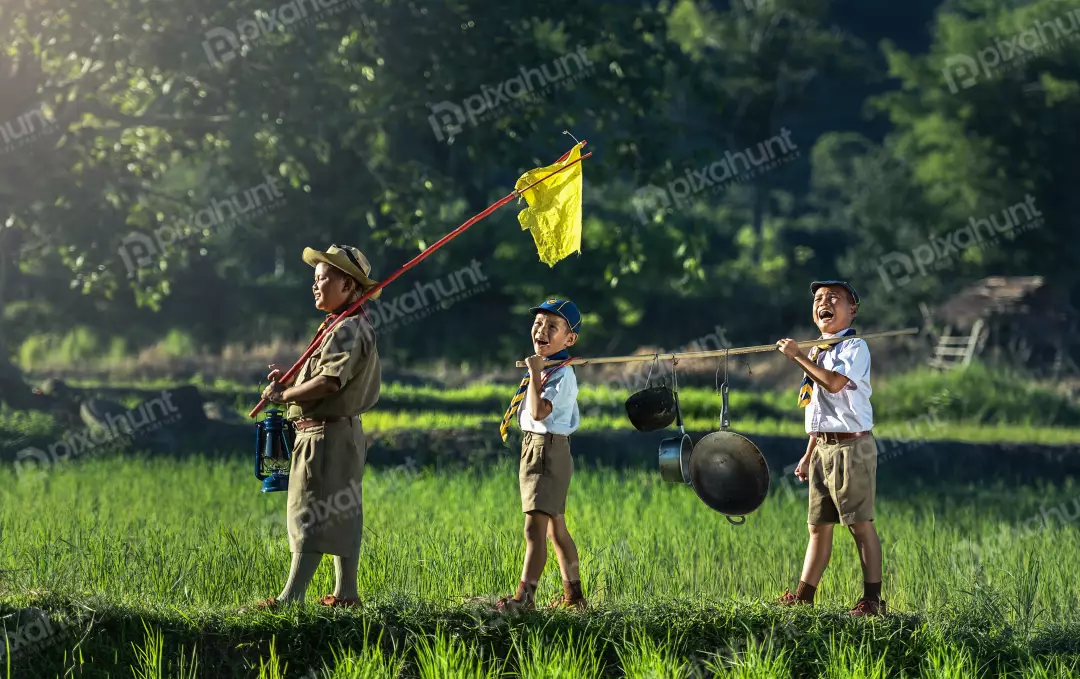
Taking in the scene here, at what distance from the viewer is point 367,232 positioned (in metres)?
26.0

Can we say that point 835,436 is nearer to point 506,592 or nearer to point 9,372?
point 506,592

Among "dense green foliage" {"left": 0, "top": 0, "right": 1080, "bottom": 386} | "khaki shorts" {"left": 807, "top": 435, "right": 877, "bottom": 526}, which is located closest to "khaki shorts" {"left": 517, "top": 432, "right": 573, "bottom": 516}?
"khaki shorts" {"left": 807, "top": 435, "right": 877, "bottom": 526}

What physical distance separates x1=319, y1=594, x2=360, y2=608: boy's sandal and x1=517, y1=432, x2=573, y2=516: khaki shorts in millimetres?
802

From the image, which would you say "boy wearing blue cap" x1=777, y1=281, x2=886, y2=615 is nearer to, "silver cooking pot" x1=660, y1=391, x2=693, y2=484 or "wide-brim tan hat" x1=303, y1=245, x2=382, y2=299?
"silver cooking pot" x1=660, y1=391, x2=693, y2=484

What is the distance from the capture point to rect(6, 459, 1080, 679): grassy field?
5.38 metres

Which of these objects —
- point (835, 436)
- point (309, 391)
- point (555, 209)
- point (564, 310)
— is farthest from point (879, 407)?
point (309, 391)

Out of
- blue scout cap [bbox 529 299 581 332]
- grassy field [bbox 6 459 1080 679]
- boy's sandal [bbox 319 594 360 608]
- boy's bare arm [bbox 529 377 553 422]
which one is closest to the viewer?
grassy field [bbox 6 459 1080 679]

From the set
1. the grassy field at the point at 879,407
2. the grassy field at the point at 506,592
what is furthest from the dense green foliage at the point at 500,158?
the grassy field at the point at 506,592

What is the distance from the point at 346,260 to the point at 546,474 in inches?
49.1

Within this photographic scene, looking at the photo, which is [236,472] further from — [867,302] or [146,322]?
[867,302]

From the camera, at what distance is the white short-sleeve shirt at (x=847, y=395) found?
5.75 meters

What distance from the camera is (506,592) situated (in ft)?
21.1

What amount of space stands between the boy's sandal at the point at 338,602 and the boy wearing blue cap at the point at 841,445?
1.86m

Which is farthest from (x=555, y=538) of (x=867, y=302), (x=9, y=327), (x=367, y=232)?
(x=867, y=302)
